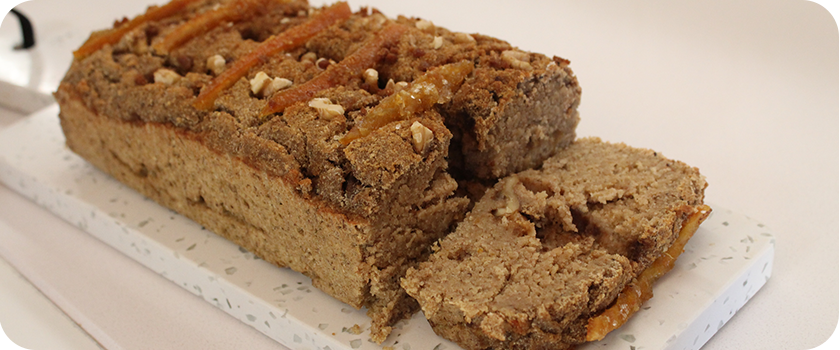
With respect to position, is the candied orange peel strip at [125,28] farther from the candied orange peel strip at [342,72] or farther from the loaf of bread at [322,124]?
the candied orange peel strip at [342,72]

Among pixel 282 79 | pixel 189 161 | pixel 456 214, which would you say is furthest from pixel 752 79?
pixel 189 161

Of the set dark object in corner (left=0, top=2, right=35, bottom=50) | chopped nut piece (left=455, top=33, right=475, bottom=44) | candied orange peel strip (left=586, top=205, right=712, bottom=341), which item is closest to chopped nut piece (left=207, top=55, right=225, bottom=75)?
chopped nut piece (left=455, top=33, right=475, bottom=44)

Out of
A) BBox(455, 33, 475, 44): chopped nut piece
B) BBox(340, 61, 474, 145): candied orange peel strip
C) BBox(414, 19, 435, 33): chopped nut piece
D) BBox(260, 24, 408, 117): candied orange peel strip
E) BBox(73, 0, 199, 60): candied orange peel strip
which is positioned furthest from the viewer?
BBox(73, 0, 199, 60): candied orange peel strip

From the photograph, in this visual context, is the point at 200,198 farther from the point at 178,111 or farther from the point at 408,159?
the point at 408,159

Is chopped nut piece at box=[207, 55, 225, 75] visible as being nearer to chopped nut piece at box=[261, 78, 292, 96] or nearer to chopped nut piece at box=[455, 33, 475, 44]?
chopped nut piece at box=[261, 78, 292, 96]

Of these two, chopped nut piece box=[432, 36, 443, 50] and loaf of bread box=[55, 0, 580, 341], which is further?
chopped nut piece box=[432, 36, 443, 50]
